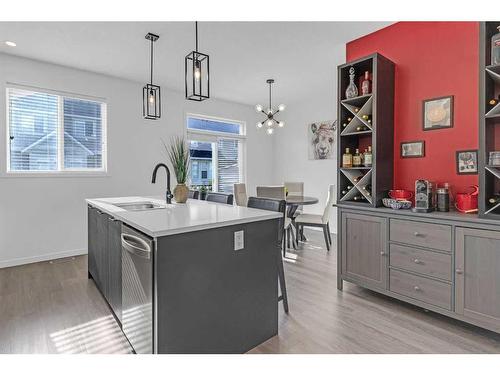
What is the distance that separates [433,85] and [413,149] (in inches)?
23.4

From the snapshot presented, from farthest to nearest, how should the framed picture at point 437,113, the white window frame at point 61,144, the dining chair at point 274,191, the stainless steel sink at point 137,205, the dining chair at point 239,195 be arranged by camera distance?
the dining chair at point 239,195 → the dining chair at point 274,191 → the white window frame at point 61,144 → the stainless steel sink at point 137,205 → the framed picture at point 437,113

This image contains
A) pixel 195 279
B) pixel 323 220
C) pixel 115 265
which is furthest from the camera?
pixel 323 220

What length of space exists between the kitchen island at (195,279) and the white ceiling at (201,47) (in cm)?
205

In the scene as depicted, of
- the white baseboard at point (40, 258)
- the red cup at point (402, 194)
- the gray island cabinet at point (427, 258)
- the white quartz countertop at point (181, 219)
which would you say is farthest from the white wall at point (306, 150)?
the white baseboard at point (40, 258)

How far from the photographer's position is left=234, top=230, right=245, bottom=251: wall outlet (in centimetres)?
186

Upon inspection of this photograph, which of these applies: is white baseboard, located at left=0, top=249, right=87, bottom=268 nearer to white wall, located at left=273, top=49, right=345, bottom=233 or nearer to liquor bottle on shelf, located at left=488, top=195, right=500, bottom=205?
white wall, located at left=273, top=49, right=345, bottom=233

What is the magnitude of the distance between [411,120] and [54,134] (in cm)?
452

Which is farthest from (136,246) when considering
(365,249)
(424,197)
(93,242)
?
(424,197)

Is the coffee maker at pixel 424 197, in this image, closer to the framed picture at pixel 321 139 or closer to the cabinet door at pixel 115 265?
the cabinet door at pixel 115 265

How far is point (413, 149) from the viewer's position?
280 cm

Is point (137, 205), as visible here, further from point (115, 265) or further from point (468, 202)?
point (468, 202)

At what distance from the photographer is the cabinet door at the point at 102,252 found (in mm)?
2541
